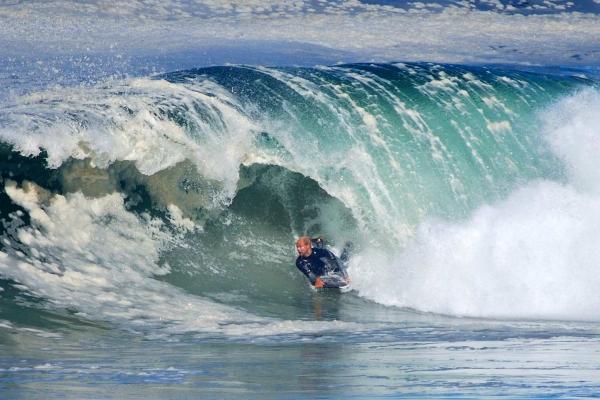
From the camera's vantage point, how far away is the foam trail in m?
13.5

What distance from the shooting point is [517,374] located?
8.11 meters

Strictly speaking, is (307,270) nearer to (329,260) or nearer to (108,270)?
(329,260)

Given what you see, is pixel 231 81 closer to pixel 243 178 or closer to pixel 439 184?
pixel 243 178

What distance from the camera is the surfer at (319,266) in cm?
1395

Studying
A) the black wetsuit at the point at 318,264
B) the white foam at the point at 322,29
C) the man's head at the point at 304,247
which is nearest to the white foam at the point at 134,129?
the man's head at the point at 304,247

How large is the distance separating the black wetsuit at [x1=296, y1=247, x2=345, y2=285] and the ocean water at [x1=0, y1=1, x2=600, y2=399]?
230 mm

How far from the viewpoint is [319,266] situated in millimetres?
14117

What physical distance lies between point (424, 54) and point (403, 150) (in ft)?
16.1

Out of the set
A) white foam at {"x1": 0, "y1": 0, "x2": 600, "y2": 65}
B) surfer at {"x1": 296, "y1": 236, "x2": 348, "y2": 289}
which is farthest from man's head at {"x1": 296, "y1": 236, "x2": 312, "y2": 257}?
white foam at {"x1": 0, "y1": 0, "x2": 600, "y2": 65}

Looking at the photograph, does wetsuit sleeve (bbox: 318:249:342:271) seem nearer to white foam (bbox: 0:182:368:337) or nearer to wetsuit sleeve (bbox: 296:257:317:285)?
wetsuit sleeve (bbox: 296:257:317:285)


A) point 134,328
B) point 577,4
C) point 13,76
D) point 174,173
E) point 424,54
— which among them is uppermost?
point 577,4

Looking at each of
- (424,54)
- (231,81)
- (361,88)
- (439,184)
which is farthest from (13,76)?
(424,54)

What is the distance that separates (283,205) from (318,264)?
1.99 metres

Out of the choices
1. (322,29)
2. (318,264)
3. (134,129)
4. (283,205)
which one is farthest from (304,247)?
(322,29)
